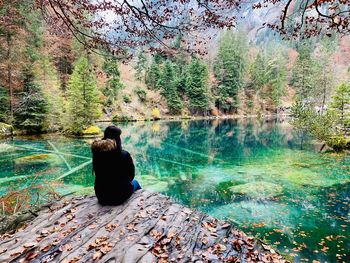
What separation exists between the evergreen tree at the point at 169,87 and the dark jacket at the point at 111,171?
39.7 metres

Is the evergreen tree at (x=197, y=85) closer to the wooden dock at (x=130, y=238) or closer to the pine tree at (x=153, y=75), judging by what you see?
the pine tree at (x=153, y=75)

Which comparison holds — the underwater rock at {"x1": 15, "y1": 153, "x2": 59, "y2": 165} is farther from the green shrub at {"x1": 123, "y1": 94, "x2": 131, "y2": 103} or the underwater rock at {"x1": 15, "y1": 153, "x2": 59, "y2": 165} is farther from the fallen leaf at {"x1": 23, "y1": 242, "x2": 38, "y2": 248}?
the green shrub at {"x1": 123, "y1": 94, "x2": 131, "y2": 103}

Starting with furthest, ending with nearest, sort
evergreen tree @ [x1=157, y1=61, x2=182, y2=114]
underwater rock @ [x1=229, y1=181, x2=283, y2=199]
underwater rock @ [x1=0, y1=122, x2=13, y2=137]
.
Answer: evergreen tree @ [x1=157, y1=61, x2=182, y2=114] → underwater rock @ [x1=0, y1=122, x2=13, y2=137] → underwater rock @ [x1=229, y1=181, x2=283, y2=199]

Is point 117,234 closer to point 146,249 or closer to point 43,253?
point 146,249

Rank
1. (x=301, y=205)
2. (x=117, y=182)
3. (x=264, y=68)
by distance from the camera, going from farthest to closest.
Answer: (x=264, y=68) → (x=301, y=205) → (x=117, y=182)

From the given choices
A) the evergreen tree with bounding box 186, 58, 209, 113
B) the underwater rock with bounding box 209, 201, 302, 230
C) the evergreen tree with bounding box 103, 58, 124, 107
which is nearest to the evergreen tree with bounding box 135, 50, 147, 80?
the evergreen tree with bounding box 186, 58, 209, 113

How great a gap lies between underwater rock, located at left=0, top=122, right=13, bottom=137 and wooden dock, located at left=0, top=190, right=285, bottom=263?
63.1 feet

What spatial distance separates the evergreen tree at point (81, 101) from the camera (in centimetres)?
2297

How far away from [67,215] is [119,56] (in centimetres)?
307

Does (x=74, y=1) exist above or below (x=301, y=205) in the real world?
above

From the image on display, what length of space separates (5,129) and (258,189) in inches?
753

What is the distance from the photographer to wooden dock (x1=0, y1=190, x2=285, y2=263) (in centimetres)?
291

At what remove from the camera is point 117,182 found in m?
3.82

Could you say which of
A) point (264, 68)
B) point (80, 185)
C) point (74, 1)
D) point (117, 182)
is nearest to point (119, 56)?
point (74, 1)
